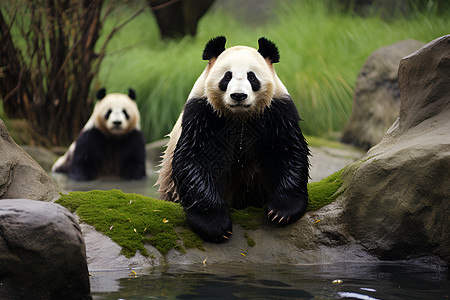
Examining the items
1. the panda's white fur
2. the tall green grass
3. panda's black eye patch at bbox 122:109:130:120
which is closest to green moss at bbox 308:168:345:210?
the panda's white fur

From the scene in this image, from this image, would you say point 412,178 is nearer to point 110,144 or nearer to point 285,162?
point 285,162

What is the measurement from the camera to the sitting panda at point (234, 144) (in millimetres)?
3924

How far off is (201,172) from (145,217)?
525mm

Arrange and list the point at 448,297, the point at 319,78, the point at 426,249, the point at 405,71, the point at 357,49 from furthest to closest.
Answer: the point at 357,49, the point at 319,78, the point at 405,71, the point at 426,249, the point at 448,297

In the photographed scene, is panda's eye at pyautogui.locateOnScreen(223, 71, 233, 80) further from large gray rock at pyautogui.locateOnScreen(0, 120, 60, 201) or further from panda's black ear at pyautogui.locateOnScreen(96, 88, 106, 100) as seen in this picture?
panda's black ear at pyautogui.locateOnScreen(96, 88, 106, 100)

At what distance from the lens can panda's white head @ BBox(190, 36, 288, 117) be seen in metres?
3.79

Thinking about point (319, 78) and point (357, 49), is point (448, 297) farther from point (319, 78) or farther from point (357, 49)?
point (357, 49)

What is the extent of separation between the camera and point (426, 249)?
3646mm

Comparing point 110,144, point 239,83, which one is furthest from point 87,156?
point 239,83

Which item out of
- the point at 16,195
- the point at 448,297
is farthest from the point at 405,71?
the point at 16,195

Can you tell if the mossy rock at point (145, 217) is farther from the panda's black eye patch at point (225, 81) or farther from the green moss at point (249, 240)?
the panda's black eye patch at point (225, 81)

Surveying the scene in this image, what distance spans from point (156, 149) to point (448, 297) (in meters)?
7.75

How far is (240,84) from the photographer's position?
12.4 feet

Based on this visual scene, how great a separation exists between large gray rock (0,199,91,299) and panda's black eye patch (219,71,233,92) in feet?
5.23
